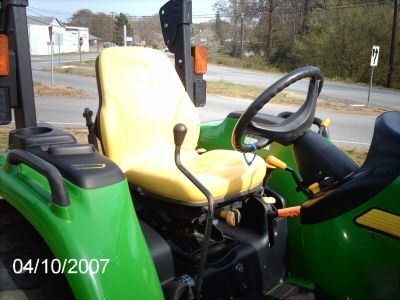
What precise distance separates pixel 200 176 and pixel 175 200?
137 mm

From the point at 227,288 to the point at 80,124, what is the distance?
5.84 meters

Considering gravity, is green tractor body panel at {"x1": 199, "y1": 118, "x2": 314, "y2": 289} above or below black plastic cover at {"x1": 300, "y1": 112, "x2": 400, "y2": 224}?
→ below

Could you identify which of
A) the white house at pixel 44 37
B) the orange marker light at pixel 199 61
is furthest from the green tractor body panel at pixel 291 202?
the white house at pixel 44 37

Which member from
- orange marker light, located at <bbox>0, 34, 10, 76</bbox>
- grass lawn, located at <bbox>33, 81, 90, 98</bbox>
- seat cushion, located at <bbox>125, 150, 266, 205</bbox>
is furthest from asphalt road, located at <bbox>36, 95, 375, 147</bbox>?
orange marker light, located at <bbox>0, 34, 10, 76</bbox>

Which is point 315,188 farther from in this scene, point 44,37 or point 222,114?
point 44,37

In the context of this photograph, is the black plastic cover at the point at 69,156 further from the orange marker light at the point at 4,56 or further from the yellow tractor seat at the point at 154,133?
the yellow tractor seat at the point at 154,133

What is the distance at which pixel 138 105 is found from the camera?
2104 millimetres

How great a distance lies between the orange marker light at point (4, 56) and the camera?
5.49 ft

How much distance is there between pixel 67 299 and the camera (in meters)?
1.26

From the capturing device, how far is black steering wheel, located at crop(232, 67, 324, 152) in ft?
4.48

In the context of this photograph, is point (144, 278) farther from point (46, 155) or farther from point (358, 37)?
point (358, 37)

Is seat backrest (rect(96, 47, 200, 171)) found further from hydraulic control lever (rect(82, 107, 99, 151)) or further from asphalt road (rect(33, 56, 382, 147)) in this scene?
asphalt road (rect(33, 56, 382, 147))

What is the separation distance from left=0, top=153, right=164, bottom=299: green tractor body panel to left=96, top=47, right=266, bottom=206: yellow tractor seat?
399mm

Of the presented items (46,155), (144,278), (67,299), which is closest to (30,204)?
(46,155)
